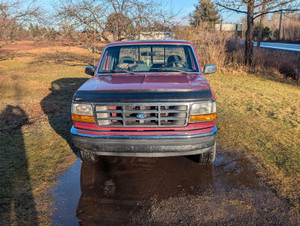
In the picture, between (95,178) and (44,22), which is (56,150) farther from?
(44,22)

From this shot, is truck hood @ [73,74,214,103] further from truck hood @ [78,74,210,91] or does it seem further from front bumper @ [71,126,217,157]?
front bumper @ [71,126,217,157]

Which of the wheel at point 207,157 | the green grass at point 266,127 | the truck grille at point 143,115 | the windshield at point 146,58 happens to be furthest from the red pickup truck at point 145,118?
the green grass at point 266,127

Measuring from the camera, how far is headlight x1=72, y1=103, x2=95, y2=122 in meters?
3.22

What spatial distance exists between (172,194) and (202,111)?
1.11m

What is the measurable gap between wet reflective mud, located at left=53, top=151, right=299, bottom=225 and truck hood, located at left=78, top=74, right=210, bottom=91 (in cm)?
125

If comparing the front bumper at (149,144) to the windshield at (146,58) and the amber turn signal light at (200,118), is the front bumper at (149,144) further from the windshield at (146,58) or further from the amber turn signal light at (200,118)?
the windshield at (146,58)

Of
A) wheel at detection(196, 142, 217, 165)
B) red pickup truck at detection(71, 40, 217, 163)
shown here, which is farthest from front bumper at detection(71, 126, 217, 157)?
wheel at detection(196, 142, 217, 165)

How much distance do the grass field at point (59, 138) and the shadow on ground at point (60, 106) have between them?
20mm

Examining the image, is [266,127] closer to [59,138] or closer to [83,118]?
[83,118]

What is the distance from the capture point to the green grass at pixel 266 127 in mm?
3619

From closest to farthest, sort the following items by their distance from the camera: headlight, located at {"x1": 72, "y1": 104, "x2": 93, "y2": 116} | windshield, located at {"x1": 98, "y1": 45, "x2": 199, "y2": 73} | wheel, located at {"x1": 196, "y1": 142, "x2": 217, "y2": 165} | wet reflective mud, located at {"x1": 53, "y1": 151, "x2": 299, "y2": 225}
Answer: wet reflective mud, located at {"x1": 53, "y1": 151, "x2": 299, "y2": 225}, headlight, located at {"x1": 72, "y1": 104, "x2": 93, "y2": 116}, wheel, located at {"x1": 196, "y1": 142, "x2": 217, "y2": 165}, windshield, located at {"x1": 98, "y1": 45, "x2": 199, "y2": 73}

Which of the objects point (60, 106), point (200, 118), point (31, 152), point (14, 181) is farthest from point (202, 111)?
point (60, 106)

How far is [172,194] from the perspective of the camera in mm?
3109

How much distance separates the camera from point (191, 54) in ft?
14.9
